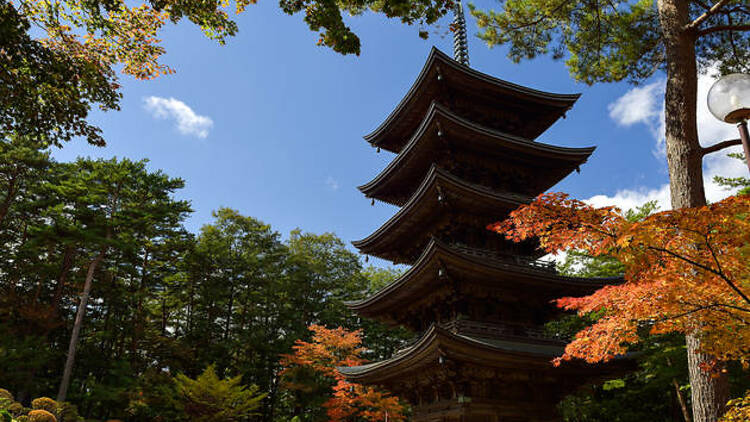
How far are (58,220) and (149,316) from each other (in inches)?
296

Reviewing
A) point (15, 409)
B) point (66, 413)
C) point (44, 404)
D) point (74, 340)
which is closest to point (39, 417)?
point (15, 409)

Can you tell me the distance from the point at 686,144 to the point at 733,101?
3.29 metres

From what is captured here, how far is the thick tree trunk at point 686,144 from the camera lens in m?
5.45

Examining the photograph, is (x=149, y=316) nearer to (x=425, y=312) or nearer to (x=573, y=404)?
(x=425, y=312)

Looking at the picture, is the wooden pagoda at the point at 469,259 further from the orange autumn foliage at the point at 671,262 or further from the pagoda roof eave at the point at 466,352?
the orange autumn foliage at the point at 671,262

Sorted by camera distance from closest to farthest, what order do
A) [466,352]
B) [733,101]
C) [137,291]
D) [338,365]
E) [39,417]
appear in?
[733,101] < [466,352] < [39,417] < [338,365] < [137,291]

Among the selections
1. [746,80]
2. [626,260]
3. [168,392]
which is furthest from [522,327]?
[168,392]

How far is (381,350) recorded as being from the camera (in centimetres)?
2555

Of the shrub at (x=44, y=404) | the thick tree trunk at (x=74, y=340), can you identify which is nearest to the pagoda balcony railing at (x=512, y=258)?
the shrub at (x=44, y=404)

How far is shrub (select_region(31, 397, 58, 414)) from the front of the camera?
40.0 ft

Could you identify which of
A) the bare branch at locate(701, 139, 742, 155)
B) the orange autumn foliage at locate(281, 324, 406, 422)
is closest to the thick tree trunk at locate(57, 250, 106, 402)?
the orange autumn foliage at locate(281, 324, 406, 422)

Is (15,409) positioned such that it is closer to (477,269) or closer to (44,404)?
(44,404)

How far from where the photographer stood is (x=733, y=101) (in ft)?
11.3

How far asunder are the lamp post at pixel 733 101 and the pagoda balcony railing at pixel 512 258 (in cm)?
773
